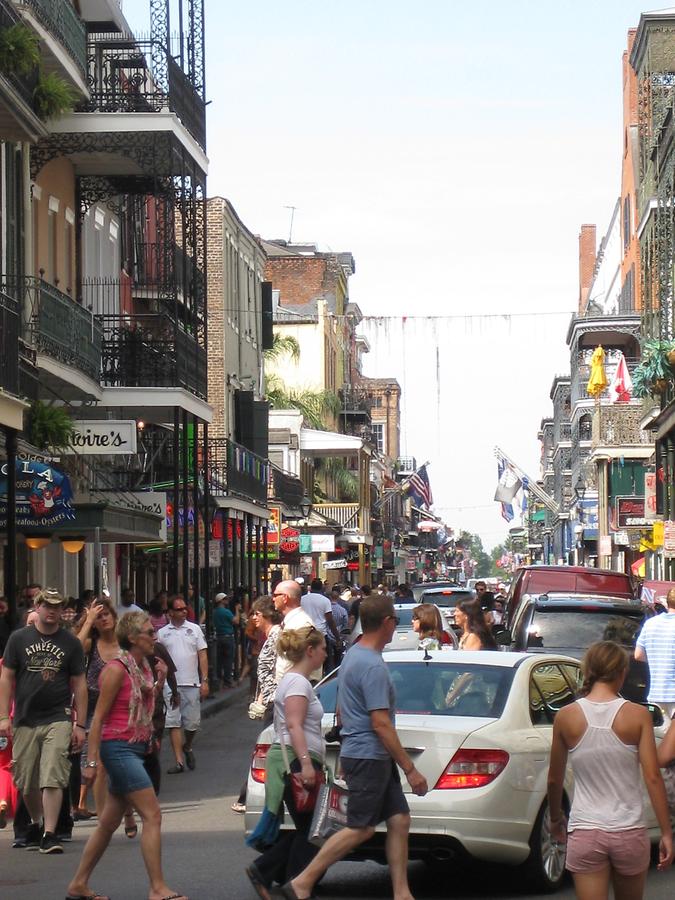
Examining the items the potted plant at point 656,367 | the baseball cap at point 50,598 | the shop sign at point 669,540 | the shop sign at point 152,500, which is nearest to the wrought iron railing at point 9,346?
the baseball cap at point 50,598

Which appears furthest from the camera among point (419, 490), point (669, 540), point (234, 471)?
point (419, 490)

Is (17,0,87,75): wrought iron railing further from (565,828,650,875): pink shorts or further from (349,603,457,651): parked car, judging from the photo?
(565,828,650,875): pink shorts

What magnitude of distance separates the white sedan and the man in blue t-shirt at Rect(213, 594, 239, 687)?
20.1 m

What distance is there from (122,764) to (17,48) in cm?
1210

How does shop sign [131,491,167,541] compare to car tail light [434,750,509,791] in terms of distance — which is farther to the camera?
shop sign [131,491,167,541]

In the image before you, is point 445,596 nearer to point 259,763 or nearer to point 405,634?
point 405,634

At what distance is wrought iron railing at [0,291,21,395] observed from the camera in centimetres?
1850

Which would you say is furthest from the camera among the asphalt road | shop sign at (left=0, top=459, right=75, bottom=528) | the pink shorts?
shop sign at (left=0, top=459, right=75, bottom=528)

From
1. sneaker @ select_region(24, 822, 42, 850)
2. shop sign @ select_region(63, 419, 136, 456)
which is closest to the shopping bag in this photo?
sneaker @ select_region(24, 822, 42, 850)

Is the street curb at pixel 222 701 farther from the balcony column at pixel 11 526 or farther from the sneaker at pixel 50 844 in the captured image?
the sneaker at pixel 50 844

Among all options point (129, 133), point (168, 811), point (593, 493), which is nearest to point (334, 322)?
point (593, 493)

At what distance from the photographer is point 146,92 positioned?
26234 mm

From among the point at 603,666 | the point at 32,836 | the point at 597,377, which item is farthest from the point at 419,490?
the point at 603,666

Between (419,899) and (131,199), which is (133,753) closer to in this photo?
(419,899)
